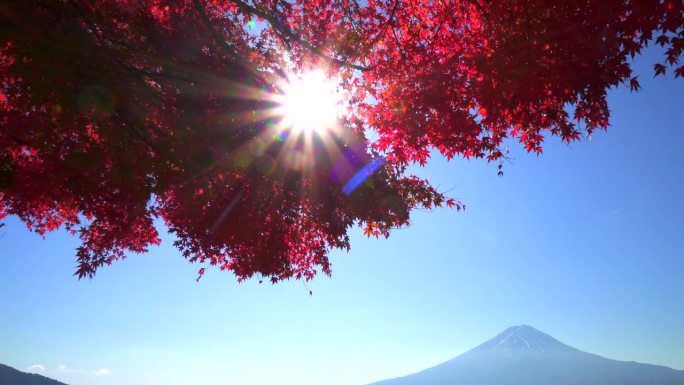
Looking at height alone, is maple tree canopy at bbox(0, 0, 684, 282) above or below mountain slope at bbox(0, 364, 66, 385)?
below

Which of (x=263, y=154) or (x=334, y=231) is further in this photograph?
(x=334, y=231)

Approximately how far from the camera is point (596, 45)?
5000mm

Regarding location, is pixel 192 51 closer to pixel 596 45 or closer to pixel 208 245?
pixel 208 245

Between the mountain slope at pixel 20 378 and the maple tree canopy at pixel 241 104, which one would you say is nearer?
the maple tree canopy at pixel 241 104

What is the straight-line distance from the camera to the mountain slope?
285ft

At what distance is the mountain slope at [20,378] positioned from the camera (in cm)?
8681

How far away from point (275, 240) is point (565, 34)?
7.02m

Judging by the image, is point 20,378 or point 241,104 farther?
point 20,378

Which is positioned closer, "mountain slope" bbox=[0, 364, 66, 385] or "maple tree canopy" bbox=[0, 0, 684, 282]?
"maple tree canopy" bbox=[0, 0, 684, 282]

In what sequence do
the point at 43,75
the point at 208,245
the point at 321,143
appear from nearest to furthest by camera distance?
the point at 43,75, the point at 321,143, the point at 208,245

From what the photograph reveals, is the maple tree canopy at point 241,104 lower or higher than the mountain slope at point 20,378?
lower

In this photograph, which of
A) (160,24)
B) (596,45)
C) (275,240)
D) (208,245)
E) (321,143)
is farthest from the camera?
(208,245)

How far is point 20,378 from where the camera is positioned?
89000mm

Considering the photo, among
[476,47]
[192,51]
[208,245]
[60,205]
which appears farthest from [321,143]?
[60,205]
